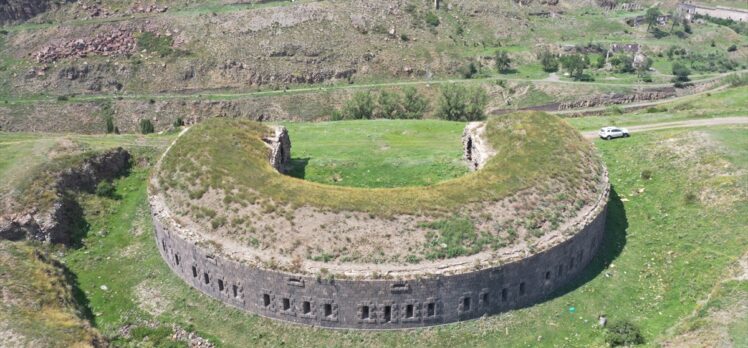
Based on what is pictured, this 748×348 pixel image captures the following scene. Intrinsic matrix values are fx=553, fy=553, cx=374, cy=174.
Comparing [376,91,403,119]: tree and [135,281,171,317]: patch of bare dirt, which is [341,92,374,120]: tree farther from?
[135,281,171,317]: patch of bare dirt

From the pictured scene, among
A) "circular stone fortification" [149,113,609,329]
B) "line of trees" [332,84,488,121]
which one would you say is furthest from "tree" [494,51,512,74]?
"circular stone fortification" [149,113,609,329]

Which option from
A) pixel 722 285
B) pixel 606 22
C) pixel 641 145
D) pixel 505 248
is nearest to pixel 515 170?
pixel 505 248

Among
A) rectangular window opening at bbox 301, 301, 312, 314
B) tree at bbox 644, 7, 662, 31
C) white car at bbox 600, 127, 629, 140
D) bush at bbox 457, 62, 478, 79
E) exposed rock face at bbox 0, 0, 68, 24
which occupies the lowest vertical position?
bush at bbox 457, 62, 478, 79

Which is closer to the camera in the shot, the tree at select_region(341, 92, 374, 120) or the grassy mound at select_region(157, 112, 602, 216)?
the grassy mound at select_region(157, 112, 602, 216)

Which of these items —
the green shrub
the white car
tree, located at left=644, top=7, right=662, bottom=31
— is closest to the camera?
the white car

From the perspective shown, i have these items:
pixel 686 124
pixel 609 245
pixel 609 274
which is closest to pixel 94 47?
pixel 686 124

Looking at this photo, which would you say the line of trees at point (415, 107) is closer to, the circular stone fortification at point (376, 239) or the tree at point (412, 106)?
the tree at point (412, 106)
